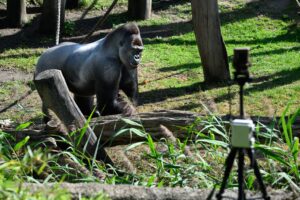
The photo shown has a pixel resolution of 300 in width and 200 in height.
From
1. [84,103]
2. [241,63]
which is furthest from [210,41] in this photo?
[241,63]

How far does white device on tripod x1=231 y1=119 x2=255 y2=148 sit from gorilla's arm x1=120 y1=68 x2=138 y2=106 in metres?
3.91

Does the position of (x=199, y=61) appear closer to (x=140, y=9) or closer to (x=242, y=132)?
(x=140, y=9)

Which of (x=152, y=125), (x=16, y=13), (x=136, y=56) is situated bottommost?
(x=16, y=13)

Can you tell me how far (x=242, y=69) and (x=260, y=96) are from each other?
5187 millimetres

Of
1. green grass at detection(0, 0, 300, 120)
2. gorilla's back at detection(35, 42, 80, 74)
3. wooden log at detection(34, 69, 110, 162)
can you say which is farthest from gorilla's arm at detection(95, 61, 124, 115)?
wooden log at detection(34, 69, 110, 162)

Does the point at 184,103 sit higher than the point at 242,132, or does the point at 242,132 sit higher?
the point at 242,132

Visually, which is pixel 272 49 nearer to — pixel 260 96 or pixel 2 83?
pixel 260 96

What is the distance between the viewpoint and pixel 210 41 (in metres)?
7.94

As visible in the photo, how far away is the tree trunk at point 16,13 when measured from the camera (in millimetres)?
10953

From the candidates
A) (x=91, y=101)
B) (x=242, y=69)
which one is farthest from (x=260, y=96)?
(x=242, y=69)

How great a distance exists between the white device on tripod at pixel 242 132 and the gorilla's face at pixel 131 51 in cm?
367

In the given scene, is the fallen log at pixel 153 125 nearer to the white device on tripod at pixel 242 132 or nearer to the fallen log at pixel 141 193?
the fallen log at pixel 141 193

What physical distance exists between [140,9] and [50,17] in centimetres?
161

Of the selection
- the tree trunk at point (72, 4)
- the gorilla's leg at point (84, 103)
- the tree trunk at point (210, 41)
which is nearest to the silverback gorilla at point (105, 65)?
the gorilla's leg at point (84, 103)
